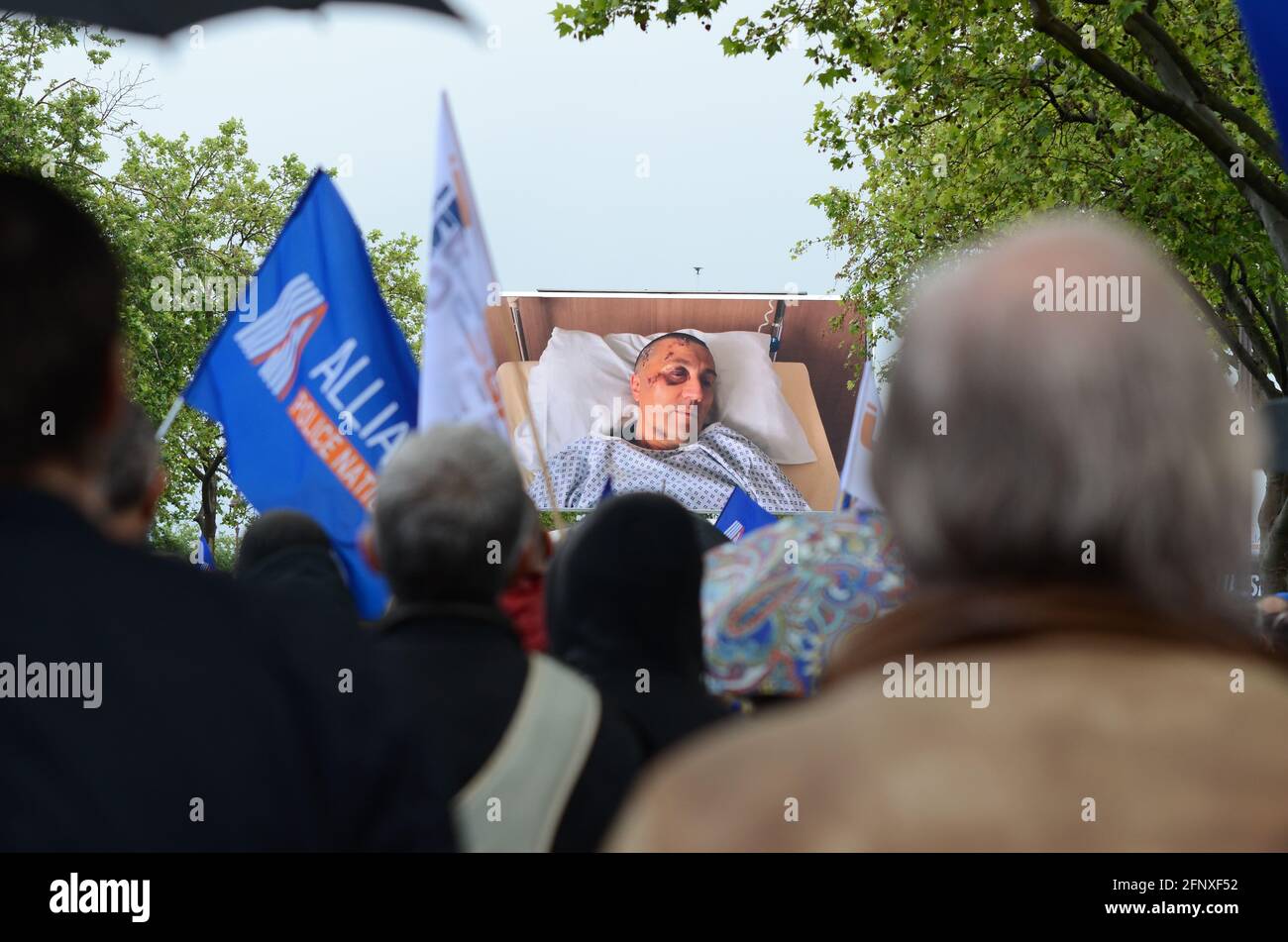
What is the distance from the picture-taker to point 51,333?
5.50ft

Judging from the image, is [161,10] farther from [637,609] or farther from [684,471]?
[684,471]

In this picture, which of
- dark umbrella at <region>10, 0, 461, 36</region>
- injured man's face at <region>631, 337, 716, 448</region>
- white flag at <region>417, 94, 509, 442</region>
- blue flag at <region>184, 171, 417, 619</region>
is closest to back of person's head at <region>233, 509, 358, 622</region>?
white flag at <region>417, 94, 509, 442</region>

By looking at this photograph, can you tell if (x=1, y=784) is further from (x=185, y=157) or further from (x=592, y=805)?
(x=185, y=157)

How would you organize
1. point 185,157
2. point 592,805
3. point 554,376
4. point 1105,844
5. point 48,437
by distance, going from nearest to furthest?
point 1105,844 → point 48,437 → point 592,805 → point 185,157 → point 554,376

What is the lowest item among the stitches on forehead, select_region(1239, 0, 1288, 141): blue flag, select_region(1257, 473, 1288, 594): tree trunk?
select_region(1257, 473, 1288, 594): tree trunk

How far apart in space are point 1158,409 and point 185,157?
1167 inches

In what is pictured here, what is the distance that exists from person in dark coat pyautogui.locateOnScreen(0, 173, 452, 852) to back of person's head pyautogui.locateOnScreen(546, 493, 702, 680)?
4.26 ft

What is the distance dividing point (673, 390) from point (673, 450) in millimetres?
2040

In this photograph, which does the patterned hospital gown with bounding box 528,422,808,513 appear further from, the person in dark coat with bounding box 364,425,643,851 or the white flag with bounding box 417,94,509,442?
the person in dark coat with bounding box 364,425,643,851

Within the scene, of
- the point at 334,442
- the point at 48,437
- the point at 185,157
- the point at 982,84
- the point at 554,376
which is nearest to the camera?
the point at 48,437

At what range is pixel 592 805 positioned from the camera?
2404 mm

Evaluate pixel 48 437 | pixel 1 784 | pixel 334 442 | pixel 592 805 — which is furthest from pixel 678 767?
pixel 334 442

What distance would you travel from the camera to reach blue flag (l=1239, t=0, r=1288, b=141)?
10.8 feet

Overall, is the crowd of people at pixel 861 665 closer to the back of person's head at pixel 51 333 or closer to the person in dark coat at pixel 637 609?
the back of person's head at pixel 51 333
